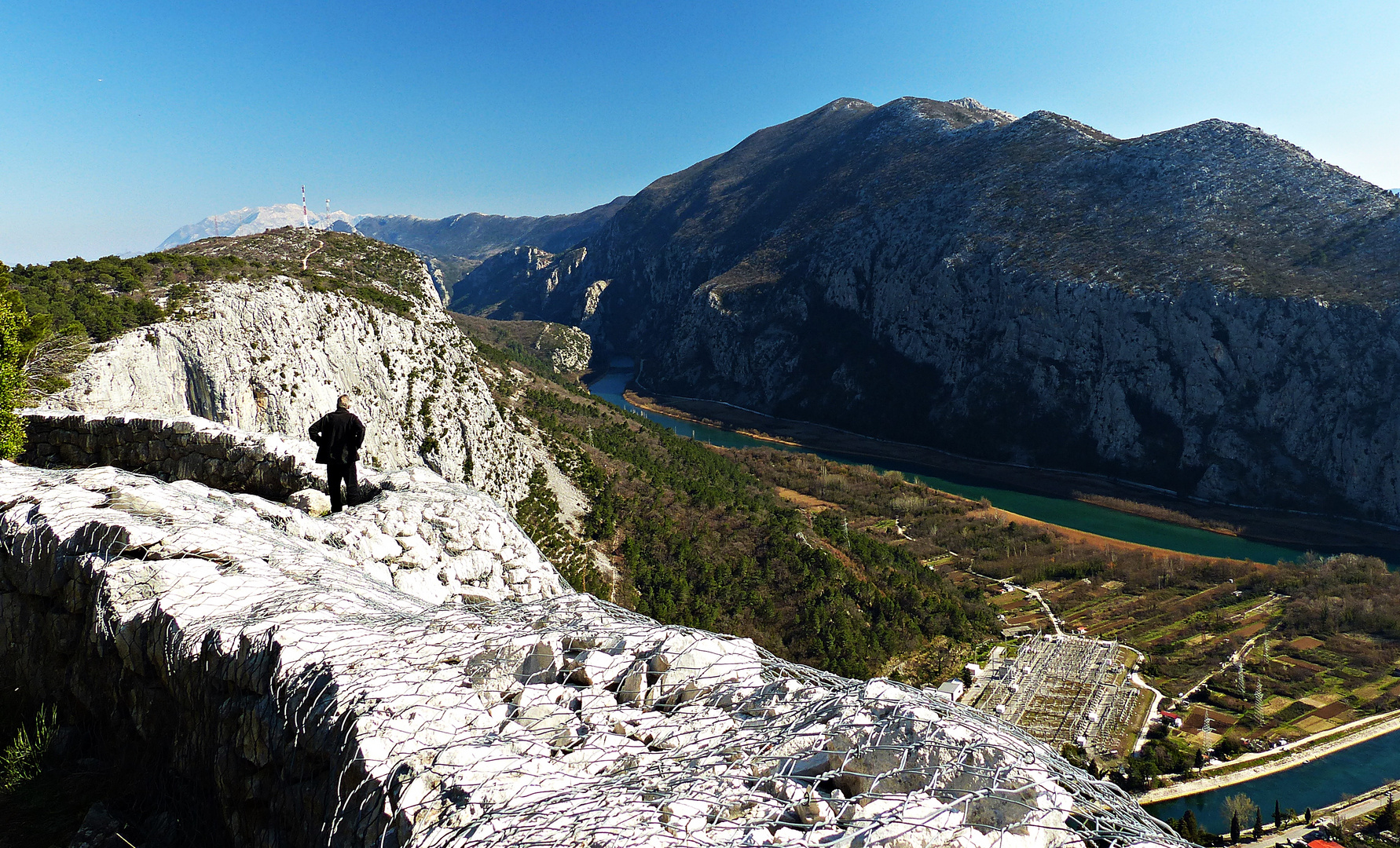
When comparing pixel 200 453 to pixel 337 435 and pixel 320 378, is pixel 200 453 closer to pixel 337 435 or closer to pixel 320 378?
pixel 337 435

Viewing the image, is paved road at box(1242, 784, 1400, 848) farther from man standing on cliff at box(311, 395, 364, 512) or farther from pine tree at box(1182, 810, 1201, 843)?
man standing on cliff at box(311, 395, 364, 512)

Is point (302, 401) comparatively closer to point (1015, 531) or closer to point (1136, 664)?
point (1136, 664)

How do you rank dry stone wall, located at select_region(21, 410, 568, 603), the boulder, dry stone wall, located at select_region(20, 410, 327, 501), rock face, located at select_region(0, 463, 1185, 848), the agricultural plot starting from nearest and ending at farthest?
rock face, located at select_region(0, 463, 1185, 848) → dry stone wall, located at select_region(21, 410, 568, 603) → the boulder → dry stone wall, located at select_region(20, 410, 327, 501) → the agricultural plot

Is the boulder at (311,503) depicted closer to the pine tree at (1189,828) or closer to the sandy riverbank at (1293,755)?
the pine tree at (1189,828)

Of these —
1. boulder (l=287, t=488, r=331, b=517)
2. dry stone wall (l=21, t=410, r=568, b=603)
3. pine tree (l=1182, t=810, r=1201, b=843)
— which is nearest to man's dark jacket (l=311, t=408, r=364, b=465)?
boulder (l=287, t=488, r=331, b=517)

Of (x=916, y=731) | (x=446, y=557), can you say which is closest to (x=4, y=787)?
(x=446, y=557)

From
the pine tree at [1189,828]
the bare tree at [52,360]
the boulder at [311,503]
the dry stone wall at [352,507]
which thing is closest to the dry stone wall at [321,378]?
the bare tree at [52,360]
